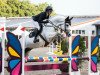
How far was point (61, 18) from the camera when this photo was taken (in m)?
8.04

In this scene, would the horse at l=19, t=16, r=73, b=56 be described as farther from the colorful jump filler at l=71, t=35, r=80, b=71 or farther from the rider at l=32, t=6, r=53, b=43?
the colorful jump filler at l=71, t=35, r=80, b=71

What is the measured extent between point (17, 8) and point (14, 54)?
33.8 metres

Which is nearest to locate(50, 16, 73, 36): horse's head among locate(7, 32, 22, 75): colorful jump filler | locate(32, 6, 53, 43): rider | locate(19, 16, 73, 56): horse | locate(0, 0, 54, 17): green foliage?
locate(19, 16, 73, 56): horse

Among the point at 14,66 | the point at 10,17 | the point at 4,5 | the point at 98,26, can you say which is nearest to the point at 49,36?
the point at 14,66

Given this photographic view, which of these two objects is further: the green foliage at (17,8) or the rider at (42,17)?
the green foliage at (17,8)

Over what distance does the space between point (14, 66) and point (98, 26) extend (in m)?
24.5

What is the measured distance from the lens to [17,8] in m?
39.9

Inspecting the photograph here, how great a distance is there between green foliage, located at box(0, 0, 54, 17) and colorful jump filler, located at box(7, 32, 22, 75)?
2899 cm

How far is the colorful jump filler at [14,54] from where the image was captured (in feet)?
20.7

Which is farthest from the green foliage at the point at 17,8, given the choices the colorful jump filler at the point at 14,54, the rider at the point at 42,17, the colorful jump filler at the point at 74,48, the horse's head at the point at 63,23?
the colorful jump filler at the point at 14,54

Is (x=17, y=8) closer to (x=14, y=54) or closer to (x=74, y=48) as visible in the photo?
(x=74, y=48)

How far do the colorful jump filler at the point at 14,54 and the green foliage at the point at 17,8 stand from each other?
28995 mm

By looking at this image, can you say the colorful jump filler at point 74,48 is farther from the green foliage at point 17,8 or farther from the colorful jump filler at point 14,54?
the green foliage at point 17,8

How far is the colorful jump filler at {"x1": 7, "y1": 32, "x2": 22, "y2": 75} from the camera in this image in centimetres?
632
